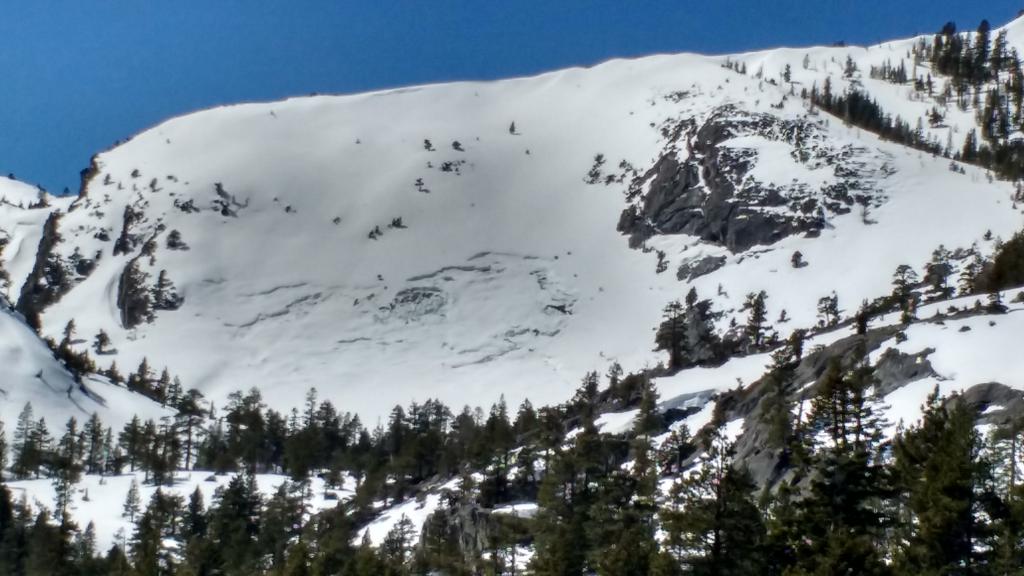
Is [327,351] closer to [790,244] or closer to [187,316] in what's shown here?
[187,316]

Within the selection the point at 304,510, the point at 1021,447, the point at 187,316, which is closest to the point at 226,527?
the point at 304,510

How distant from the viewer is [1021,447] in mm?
52469

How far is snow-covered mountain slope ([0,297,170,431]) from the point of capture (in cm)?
13950

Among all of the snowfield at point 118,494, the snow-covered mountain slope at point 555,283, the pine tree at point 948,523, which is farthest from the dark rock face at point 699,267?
→ the pine tree at point 948,523

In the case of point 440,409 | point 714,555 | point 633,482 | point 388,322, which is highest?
point 388,322

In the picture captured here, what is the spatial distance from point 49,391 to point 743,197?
362 feet

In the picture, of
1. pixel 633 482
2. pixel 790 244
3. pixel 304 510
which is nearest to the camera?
pixel 633 482

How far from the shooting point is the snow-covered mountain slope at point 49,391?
13950 cm

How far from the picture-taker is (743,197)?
180 meters

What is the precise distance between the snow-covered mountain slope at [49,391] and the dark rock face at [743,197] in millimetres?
91270

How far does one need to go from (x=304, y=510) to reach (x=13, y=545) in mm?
24771

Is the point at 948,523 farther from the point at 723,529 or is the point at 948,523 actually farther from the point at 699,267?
the point at 699,267

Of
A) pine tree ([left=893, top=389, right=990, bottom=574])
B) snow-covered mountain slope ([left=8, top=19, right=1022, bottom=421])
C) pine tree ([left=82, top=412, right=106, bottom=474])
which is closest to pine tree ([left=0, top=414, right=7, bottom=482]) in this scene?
pine tree ([left=82, top=412, right=106, bottom=474])

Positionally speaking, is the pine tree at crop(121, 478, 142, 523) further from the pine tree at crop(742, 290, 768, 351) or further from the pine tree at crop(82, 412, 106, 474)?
the pine tree at crop(742, 290, 768, 351)
